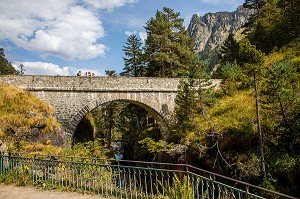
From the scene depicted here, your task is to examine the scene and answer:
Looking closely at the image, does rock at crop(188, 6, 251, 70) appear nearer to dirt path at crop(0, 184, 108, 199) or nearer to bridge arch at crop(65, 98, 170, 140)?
bridge arch at crop(65, 98, 170, 140)

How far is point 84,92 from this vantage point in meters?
17.3

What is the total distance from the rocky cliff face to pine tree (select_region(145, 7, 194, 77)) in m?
131

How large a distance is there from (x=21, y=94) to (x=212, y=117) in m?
12.1

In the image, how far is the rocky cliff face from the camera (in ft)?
505

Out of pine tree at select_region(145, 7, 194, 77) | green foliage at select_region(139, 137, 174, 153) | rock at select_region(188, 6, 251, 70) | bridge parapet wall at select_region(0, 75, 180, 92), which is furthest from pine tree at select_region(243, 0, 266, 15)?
rock at select_region(188, 6, 251, 70)

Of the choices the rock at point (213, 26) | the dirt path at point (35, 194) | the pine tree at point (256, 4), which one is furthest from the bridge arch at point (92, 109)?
the rock at point (213, 26)

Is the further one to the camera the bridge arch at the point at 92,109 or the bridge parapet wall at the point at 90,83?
the bridge arch at the point at 92,109

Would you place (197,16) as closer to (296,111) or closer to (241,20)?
(241,20)

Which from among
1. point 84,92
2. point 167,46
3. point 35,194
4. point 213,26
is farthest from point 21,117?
point 213,26

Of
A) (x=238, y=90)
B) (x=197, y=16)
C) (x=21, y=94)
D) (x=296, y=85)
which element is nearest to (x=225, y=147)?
(x=296, y=85)

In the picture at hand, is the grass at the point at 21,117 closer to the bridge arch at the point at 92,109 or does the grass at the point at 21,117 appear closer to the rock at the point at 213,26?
the bridge arch at the point at 92,109

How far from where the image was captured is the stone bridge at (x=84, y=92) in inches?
648

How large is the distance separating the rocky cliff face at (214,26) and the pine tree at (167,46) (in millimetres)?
130826

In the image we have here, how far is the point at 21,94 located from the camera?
50.5 ft
